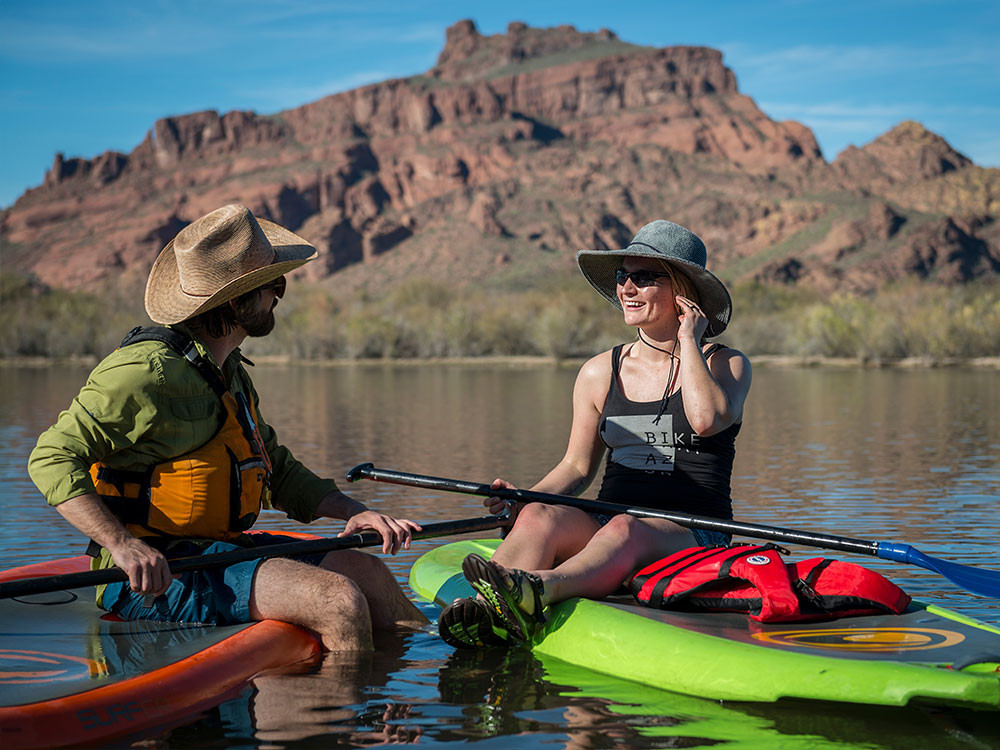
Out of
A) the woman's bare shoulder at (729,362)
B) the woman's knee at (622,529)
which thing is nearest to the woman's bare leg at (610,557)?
the woman's knee at (622,529)

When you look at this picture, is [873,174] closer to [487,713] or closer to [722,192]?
[722,192]

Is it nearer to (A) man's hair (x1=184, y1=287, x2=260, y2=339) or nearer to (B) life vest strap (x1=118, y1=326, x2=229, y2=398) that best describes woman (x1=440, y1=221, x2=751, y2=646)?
(B) life vest strap (x1=118, y1=326, x2=229, y2=398)

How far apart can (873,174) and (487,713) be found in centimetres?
17551

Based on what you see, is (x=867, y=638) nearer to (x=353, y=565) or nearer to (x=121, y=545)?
(x=353, y=565)

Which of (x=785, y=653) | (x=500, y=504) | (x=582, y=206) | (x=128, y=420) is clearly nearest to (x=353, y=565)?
(x=500, y=504)

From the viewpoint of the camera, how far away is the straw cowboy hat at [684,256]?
5.59m

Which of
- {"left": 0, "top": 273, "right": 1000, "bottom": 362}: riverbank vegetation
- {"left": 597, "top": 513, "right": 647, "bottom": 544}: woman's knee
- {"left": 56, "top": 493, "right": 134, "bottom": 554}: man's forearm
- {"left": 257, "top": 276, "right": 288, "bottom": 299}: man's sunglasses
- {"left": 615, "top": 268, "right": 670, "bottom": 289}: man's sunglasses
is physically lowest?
{"left": 597, "top": 513, "right": 647, "bottom": 544}: woman's knee

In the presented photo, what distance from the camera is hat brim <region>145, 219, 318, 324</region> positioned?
4.68 metres

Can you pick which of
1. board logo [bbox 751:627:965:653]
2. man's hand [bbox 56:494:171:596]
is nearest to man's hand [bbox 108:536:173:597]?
man's hand [bbox 56:494:171:596]

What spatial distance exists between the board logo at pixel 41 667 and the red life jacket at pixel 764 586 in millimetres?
2396

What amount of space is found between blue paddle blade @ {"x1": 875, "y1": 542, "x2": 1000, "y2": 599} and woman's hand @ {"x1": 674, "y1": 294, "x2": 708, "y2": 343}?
1.28 meters

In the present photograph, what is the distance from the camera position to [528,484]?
13.3m

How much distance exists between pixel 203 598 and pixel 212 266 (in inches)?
54.8

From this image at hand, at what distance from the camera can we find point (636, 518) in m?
5.26
